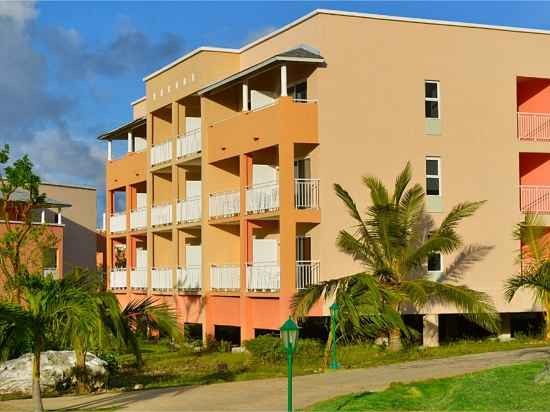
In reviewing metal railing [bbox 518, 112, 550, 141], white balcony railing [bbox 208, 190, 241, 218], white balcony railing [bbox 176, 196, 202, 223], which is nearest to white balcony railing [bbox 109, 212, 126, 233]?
white balcony railing [bbox 176, 196, 202, 223]

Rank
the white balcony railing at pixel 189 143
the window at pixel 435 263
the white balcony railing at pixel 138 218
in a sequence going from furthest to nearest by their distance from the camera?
the white balcony railing at pixel 138 218, the white balcony railing at pixel 189 143, the window at pixel 435 263

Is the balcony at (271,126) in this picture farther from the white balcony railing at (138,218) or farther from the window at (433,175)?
the white balcony railing at (138,218)

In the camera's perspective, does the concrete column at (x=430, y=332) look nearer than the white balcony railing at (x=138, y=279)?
Yes

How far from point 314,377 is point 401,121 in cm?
1091

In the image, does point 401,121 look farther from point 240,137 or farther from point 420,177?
point 240,137

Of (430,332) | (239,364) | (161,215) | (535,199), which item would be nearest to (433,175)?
(535,199)

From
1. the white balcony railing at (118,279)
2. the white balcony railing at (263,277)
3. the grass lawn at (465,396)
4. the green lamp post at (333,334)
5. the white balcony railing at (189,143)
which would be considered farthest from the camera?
the white balcony railing at (118,279)

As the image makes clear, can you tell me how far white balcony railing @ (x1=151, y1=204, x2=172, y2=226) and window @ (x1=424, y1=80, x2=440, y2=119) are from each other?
12548mm

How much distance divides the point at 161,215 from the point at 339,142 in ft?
41.2

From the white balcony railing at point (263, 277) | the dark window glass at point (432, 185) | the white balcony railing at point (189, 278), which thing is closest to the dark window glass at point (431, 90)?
the dark window glass at point (432, 185)

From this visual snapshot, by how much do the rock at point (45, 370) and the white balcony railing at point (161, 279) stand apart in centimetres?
1481

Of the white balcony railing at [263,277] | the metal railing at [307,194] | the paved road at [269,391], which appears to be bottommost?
the paved road at [269,391]

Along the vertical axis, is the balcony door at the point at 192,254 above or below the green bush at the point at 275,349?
above

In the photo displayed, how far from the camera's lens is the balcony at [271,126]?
30.7 metres
